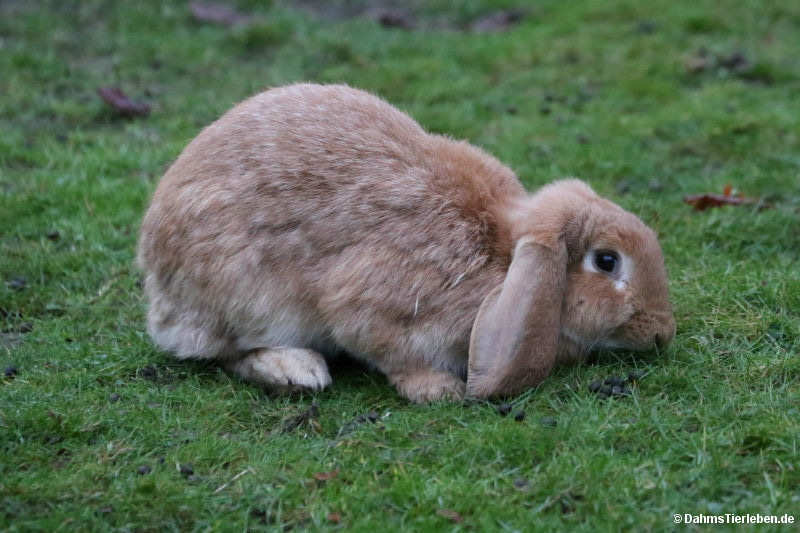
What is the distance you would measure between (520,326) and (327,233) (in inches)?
37.3

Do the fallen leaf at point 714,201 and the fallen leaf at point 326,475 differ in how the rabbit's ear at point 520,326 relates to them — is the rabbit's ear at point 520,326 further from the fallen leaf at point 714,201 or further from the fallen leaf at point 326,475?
the fallen leaf at point 714,201

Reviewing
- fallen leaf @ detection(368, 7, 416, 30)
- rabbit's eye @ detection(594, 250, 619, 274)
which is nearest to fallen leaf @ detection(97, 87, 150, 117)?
fallen leaf @ detection(368, 7, 416, 30)

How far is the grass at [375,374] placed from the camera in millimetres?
3664

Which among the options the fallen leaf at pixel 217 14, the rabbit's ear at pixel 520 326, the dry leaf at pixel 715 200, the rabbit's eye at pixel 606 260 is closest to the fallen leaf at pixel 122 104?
the fallen leaf at pixel 217 14

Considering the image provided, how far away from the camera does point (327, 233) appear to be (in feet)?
14.9

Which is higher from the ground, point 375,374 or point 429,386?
point 429,386

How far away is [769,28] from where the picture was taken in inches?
375

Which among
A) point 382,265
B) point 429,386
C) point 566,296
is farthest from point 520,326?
point 382,265

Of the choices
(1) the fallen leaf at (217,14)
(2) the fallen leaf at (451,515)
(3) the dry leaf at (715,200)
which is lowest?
(3) the dry leaf at (715,200)

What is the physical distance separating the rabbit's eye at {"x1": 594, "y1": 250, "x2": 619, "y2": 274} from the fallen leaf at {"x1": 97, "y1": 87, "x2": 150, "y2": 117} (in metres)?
4.62

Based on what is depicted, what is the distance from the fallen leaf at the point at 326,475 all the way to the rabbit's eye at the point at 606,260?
143cm

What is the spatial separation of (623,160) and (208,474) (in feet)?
13.9


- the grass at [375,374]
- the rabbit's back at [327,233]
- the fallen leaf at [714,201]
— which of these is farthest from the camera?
the fallen leaf at [714,201]

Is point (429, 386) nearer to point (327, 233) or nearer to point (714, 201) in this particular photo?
point (327, 233)
